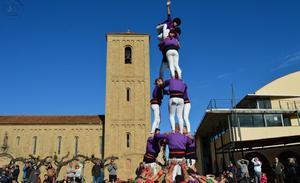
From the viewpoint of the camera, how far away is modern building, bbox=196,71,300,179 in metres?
24.8

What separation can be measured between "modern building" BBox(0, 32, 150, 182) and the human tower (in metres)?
34.3

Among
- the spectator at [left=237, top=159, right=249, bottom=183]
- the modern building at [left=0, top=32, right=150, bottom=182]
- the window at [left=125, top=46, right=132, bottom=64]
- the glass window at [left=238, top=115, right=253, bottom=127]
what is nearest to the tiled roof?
the modern building at [left=0, top=32, right=150, bottom=182]

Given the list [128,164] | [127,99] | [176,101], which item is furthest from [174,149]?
[127,99]

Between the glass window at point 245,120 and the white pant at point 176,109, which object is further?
the glass window at point 245,120

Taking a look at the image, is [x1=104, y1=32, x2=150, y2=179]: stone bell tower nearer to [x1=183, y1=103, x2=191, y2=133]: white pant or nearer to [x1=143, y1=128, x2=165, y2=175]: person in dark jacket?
[x1=143, y1=128, x2=165, y2=175]: person in dark jacket

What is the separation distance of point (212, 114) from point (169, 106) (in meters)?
19.6

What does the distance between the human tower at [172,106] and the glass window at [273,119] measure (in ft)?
72.8

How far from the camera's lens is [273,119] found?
1142 inches

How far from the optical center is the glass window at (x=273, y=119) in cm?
2877

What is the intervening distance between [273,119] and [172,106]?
2341 cm

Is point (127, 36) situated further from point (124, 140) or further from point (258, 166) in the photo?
point (258, 166)

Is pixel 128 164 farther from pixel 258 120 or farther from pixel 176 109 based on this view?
pixel 176 109

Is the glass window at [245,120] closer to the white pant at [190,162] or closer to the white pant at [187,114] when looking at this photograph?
the white pant at [187,114]

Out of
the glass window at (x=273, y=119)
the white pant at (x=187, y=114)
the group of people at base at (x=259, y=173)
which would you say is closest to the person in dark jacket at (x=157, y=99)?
the white pant at (x=187, y=114)
